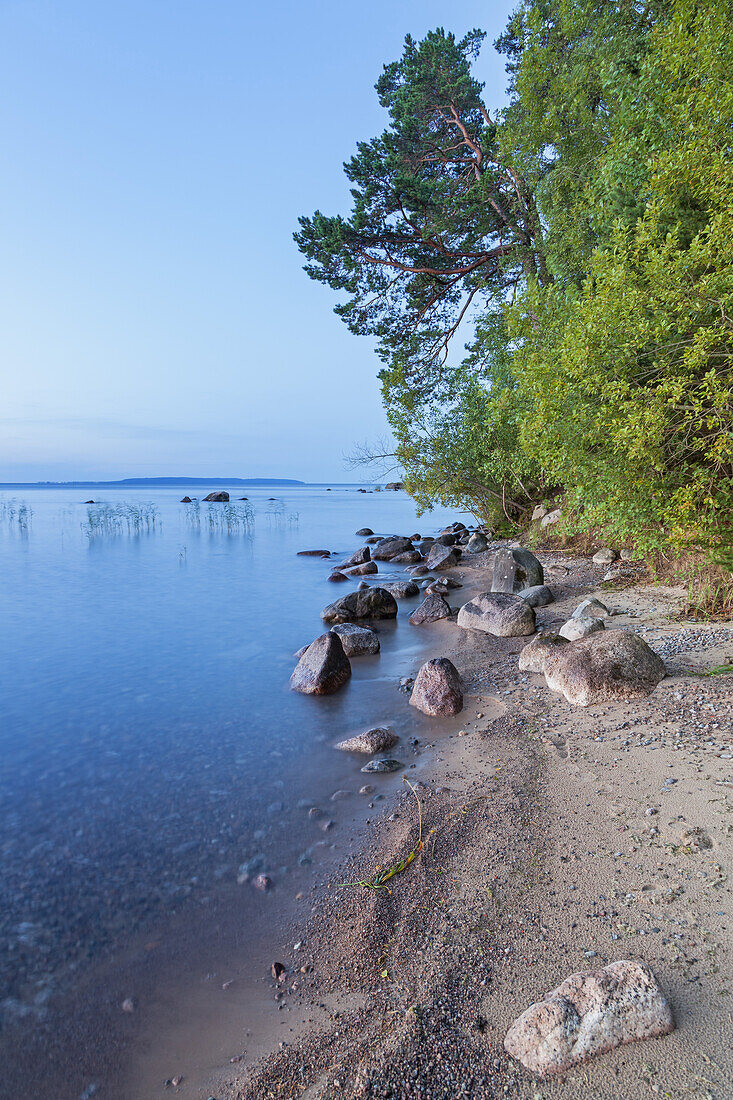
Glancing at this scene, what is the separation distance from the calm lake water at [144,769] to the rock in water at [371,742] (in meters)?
0.16

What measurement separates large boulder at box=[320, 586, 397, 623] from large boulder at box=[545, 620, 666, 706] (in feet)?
22.6

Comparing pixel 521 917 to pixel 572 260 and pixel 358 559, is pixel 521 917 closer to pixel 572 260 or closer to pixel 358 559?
pixel 572 260

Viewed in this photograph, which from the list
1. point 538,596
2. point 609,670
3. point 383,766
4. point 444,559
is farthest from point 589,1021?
point 444,559

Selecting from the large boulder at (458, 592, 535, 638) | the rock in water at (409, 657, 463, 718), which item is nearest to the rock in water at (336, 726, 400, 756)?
the rock in water at (409, 657, 463, 718)

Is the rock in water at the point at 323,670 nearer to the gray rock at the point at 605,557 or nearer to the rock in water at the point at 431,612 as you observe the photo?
the rock in water at the point at 431,612

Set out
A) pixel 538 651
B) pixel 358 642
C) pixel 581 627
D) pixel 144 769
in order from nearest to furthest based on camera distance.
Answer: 1. pixel 144 769
2. pixel 538 651
3. pixel 581 627
4. pixel 358 642

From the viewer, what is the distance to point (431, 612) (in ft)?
41.2

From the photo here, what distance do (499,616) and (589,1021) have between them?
8.59m

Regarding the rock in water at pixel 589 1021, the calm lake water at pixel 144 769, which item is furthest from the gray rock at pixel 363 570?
the rock in water at pixel 589 1021

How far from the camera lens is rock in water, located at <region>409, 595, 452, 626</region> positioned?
40.9ft

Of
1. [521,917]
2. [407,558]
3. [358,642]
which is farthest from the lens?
[407,558]

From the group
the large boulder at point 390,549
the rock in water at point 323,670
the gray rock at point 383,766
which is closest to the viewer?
the gray rock at point 383,766

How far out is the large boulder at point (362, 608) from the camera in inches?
527

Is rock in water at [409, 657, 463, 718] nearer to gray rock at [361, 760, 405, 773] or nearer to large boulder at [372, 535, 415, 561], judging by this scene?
gray rock at [361, 760, 405, 773]
